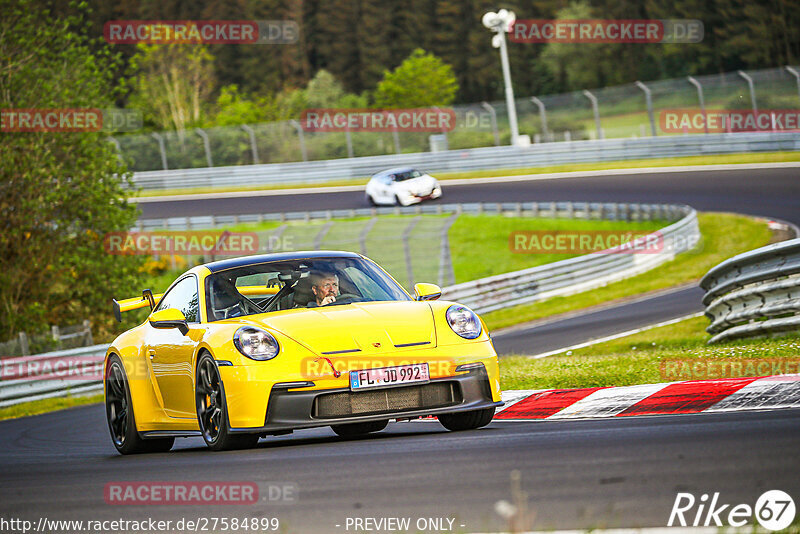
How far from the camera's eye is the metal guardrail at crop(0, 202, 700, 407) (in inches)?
741

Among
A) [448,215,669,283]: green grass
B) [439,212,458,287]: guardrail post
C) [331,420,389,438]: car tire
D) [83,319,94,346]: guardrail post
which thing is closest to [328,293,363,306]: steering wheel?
[331,420,389,438]: car tire

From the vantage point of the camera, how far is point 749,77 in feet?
127

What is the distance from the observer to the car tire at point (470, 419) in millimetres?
7562

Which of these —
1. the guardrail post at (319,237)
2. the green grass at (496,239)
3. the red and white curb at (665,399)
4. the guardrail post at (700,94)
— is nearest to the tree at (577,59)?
the guardrail post at (700,94)

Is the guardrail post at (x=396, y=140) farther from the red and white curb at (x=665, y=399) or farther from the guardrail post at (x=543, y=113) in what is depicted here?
the red and white curb at (x=665, y=399)

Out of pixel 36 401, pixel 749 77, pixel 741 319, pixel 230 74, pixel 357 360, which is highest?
pixel 230 74

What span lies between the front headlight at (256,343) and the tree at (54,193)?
17430 mm

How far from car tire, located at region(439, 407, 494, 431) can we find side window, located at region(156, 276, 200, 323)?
6.30 ft

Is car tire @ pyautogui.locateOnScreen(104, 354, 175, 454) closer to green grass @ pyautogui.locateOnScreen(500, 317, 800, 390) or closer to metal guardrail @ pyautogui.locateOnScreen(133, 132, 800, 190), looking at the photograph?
green grass @ pyautogui.locateOnScreen(500, 317, 800, 390)

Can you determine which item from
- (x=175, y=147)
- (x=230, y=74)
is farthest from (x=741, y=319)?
(x=230, y=74)

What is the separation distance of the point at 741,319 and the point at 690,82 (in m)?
30.9

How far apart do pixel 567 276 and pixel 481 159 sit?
20.6 meters

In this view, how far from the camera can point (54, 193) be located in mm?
23984

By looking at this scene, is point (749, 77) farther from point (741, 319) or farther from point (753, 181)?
point (741, 319)
